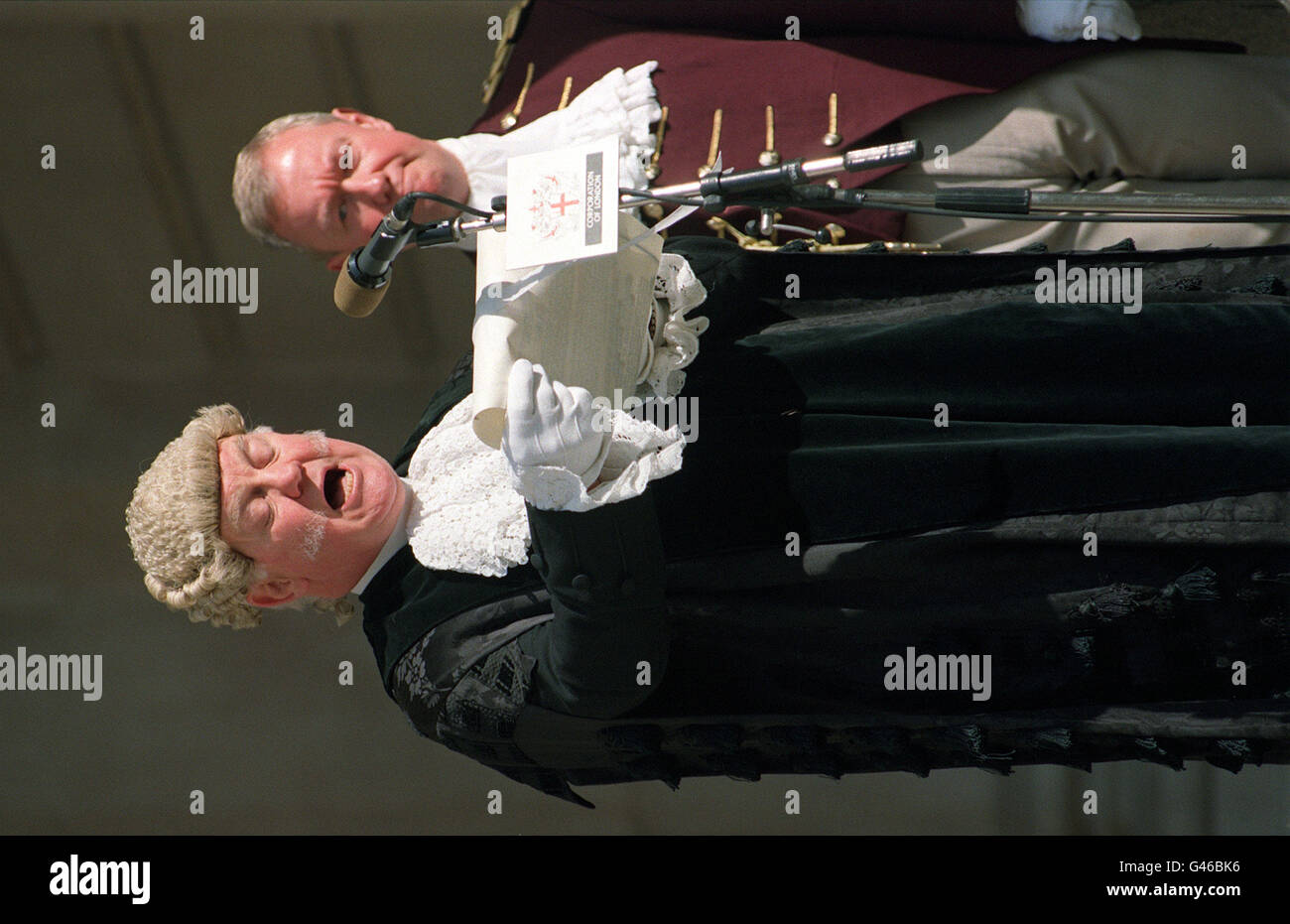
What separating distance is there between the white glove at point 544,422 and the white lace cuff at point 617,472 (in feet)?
0.05

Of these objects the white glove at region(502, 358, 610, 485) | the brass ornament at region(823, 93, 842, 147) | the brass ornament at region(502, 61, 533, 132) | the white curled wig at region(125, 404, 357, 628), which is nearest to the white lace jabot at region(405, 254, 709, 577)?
the white glove at region(502, 358, 610, 485)

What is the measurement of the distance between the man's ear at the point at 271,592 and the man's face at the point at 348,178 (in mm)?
720

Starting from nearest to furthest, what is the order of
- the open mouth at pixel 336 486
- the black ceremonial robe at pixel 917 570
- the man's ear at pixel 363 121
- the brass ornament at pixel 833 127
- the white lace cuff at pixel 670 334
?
1. the black ceremonial robe at pixel 917 570
2. the white lace cuff at pixel 670 334
3. the open mouth at pixel 336 486
4. the brass ornament at pixel 833 127
5. the man's ear at pixel 363 121

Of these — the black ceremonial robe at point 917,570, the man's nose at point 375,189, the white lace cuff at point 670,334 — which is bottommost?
the black ceremonial robe at point 917,570

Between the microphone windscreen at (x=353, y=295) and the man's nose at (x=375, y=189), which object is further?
the man's nose at (x=375, y=189)

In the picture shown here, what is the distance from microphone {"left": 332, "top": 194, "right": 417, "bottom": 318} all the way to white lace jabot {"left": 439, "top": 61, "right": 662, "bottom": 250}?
704 millimetres

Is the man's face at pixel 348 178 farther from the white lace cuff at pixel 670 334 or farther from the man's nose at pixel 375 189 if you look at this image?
the white lace cuff at pixel 670 334

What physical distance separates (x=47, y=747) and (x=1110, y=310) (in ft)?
7.39

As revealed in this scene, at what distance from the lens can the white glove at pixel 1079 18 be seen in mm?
2047

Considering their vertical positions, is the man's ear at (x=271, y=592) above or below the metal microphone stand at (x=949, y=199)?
below

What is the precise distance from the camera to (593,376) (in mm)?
1424

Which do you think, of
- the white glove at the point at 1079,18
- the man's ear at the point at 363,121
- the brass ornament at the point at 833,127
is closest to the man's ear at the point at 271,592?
the man's ear at the point at 363,121

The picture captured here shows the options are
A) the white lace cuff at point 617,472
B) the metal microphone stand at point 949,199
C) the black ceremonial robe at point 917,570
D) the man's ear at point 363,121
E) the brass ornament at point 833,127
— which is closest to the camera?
→ the metal microphone stand at point 949,199

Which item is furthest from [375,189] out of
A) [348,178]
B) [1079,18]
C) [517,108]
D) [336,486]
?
[1079,18]
